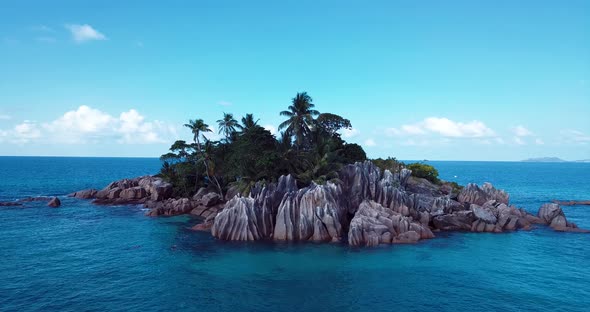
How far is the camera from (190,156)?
7144 centimetres

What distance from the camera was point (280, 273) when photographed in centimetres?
3259

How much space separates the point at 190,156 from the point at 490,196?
5551 centimetres

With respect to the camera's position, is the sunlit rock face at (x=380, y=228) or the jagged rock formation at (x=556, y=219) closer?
the sunlit rock face at (x=380, y=228)

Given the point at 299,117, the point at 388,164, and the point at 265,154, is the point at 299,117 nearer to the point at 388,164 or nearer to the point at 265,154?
the point at 265,154

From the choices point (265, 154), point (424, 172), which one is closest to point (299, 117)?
point (265, 154)

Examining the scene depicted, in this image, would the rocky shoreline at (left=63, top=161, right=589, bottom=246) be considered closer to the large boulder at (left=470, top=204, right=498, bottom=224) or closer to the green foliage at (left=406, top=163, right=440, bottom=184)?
the large boulder at (left=470, top=204, right=498, bottom=224)

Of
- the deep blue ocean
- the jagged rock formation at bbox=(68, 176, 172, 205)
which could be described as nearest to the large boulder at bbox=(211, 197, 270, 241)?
the deep blue ocean

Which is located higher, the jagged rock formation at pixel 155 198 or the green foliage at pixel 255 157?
the green foliage at pixel 255 157

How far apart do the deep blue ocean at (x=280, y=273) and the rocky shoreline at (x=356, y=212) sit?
2438 mm

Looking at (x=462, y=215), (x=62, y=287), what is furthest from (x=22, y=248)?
(x=462, y=215)

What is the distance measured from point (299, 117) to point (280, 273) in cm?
3347

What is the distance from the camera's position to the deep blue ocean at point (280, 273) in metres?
26.6

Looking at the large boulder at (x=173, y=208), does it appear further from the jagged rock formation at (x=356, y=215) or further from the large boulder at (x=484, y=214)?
the large boulder at (x=484, y=214)

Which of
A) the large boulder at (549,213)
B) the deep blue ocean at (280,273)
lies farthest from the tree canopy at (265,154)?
the large boulder at (549,213)
